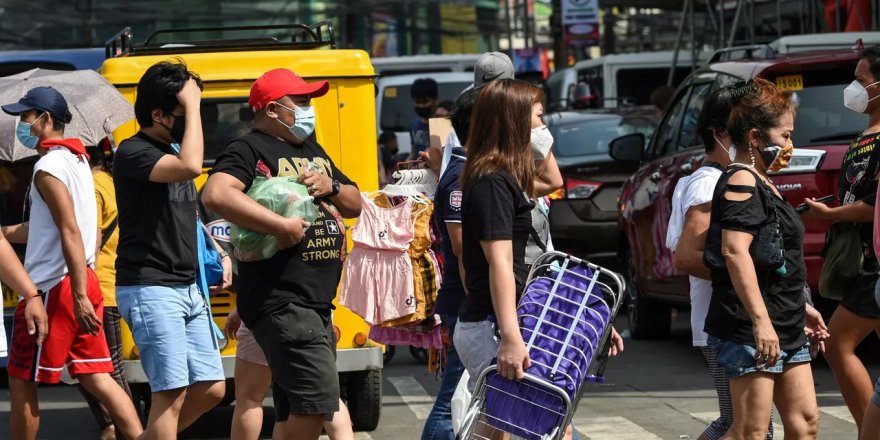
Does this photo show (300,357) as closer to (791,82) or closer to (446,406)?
(446,406)

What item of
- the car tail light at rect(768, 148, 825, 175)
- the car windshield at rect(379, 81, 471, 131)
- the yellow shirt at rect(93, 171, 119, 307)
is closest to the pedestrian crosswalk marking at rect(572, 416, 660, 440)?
the car tail light at rect(768, 148, 825, 175)

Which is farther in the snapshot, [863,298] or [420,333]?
[420,333]

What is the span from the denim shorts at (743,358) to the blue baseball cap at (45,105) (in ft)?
10.7

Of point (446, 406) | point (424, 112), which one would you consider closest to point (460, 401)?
point (446, 406)

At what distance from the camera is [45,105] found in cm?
678

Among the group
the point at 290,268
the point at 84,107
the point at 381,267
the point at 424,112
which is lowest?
the point at 381,267

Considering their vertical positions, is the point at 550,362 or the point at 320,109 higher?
the point at 320,109

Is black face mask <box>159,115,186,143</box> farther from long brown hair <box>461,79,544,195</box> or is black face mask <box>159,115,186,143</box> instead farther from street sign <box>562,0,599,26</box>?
street sign <box>562,0,599,26</box>

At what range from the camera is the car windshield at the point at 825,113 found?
893 centimetres

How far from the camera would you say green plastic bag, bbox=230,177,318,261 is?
17.3ft

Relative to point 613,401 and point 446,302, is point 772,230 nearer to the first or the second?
point 446,302

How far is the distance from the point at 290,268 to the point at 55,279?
5.86ft

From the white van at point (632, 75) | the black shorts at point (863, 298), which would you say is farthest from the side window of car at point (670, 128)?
the white van at point (632, 75)

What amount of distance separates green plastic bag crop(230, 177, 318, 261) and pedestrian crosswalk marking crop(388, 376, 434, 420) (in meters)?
3.41
